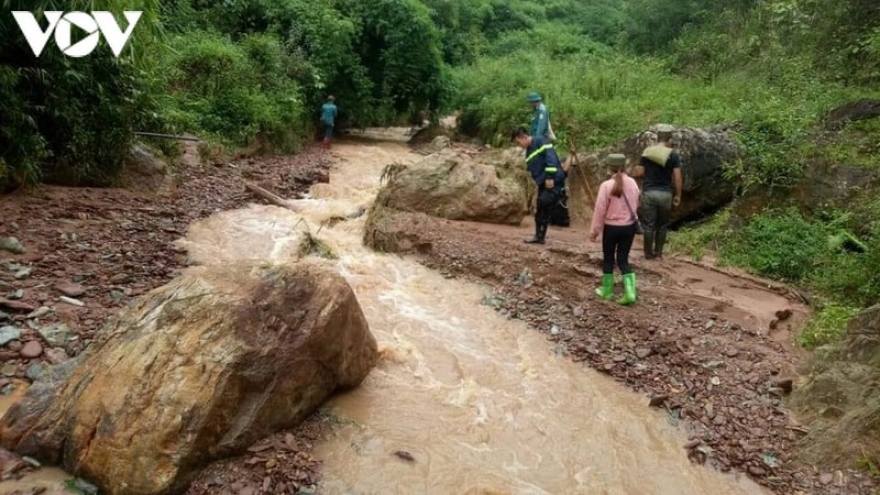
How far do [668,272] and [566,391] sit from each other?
2.99 meters

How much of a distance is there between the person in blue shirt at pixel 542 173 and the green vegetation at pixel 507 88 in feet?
6.99

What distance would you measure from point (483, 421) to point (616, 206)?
119 inches

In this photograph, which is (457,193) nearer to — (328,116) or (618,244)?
(618,244)

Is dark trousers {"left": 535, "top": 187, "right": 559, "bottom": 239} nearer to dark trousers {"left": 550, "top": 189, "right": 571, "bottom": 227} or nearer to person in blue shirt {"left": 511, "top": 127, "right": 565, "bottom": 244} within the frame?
person in blue shirt {"left": 511, "top": 127, "right": 565, "bottom": 244}

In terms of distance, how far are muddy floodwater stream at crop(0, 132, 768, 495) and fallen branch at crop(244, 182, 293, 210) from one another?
4107 mm

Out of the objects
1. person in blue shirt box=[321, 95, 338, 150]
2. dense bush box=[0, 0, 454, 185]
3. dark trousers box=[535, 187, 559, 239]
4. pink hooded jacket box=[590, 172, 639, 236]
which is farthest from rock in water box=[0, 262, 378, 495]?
person in blue shirt box=[321, 95, 338, 150]

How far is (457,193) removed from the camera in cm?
1059

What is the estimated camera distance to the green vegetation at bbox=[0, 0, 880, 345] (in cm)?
776

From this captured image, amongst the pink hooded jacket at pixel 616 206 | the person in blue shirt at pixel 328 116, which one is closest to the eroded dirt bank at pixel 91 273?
the pink hooded jacket at pixel 616 206

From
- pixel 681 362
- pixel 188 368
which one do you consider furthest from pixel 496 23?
pixel 188 368

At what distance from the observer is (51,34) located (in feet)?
23.1

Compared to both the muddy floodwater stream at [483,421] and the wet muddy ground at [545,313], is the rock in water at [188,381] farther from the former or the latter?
the muddy floodwater stream at [483,421]

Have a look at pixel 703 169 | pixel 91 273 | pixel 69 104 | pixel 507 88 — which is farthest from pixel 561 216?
pixel 507 88

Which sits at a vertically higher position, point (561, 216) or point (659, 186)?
point (659, 186)
